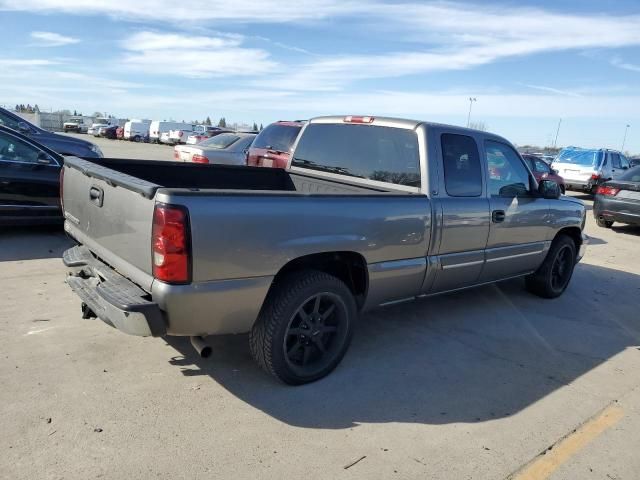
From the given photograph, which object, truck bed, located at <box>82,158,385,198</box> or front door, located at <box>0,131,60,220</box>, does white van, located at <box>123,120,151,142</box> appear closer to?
front door, located at <box>0,131,60,220</box>

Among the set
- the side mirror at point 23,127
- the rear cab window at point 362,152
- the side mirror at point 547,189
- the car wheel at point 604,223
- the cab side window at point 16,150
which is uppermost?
the rear cab window at point 362,152

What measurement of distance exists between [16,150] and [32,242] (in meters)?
1.25

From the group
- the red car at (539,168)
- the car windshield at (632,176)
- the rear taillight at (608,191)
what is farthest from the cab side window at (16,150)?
the red car at (539,168)

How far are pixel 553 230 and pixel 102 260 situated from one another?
15.5 ft

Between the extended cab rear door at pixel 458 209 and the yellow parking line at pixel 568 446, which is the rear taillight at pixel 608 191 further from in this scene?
the yellow parking line at pixel 568 446

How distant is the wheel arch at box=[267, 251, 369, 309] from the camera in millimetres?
3572

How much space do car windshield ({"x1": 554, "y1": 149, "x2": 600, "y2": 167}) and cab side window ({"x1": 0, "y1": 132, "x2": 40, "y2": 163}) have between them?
17846mm

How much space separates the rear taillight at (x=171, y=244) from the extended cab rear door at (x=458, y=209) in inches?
86.6

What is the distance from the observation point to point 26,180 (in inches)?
270

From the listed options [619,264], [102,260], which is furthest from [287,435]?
[619,264]

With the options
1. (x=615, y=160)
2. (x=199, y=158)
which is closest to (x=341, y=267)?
(x=199, y=158)

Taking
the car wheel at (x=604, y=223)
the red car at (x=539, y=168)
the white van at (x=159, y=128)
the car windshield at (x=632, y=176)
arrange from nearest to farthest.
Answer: the car windshield at (x=632, y=176) < the car wheel at (x=604, y=223) < the red car at (x=539, y=168) < the white van at (x=159, y=128)

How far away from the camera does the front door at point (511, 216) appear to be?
4.95m

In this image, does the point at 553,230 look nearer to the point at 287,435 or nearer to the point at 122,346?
the point at 287,435
